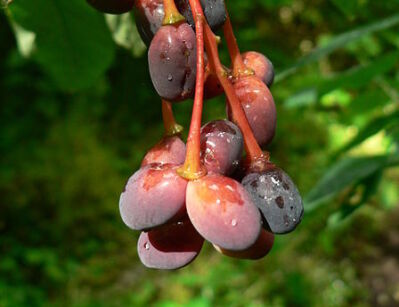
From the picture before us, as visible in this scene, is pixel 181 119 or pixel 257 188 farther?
pixel 181 119

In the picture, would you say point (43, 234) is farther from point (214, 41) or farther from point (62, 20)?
point (214, 41)

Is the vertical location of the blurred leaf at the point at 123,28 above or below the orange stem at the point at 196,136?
below

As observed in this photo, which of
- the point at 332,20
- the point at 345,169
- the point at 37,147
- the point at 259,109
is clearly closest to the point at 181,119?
the point at 37,147

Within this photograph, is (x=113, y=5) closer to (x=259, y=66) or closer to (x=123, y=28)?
(x=259, y=66)

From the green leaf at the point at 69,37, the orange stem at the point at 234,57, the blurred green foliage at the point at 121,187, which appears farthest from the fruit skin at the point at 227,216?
the blurred green foliage at the point at 121,187

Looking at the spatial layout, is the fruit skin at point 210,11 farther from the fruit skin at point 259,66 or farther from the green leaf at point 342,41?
the green leaf at point 342,41
